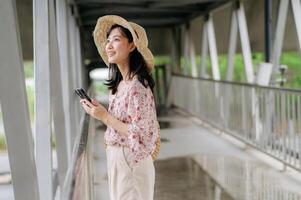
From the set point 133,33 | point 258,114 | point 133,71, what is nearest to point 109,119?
point 133,71

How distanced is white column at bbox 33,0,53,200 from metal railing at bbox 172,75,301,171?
2.86 meters

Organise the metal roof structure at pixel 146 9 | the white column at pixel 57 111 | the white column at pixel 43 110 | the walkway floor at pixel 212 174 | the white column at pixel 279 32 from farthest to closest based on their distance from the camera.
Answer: the metal roof structure at pixel 146 9, the white column at pixel 279 32, the walkway floor at pixel 212 174, the white column at pixel 57 111, the white column at pixel 43 110

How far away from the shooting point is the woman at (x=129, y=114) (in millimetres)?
2035

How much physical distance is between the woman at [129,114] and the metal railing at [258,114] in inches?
126

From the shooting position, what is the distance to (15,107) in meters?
1.77

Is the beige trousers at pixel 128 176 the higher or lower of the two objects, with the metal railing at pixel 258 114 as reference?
higher

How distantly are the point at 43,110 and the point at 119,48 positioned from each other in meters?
1.17

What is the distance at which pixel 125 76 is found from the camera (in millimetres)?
2143

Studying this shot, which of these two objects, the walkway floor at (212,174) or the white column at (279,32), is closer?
the walkway floor at (212,174)

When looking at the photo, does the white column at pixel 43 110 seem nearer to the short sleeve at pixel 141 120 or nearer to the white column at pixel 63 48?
the short sleeve at pixel 141 120

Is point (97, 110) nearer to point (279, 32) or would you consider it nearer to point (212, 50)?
point (279, 32)

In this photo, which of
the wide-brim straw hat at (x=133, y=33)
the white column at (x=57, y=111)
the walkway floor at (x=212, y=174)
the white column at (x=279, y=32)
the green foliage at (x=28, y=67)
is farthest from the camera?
the green foliage at (x=28, y=67)

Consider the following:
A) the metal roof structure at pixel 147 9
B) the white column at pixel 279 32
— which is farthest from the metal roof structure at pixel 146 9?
the white column at pixel 279 32

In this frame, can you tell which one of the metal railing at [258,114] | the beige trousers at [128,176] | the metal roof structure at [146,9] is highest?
the metal roof structure at [146,9]
